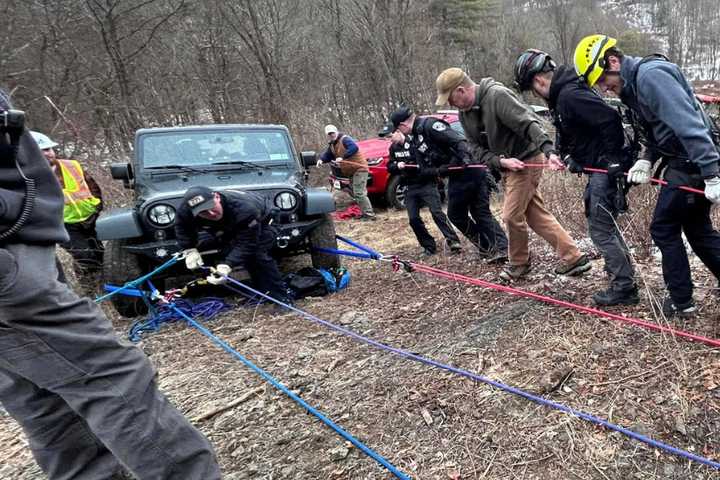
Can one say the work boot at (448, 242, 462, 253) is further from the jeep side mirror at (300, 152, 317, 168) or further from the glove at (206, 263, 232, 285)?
the glove at (206, 263, 232, 285)

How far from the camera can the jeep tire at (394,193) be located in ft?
26.9

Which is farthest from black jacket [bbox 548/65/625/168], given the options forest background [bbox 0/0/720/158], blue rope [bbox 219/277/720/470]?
forest background [bbox 0/0/720/158]

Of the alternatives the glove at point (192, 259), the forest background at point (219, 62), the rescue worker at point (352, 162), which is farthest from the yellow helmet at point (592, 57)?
the forest background at point (219, 62)

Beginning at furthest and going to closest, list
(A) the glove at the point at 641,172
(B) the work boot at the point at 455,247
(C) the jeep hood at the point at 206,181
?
(B) the work boot at the point at 455,247
(C) the jeep hood at the point at 206,181
(A) the glove at the point at 641,172

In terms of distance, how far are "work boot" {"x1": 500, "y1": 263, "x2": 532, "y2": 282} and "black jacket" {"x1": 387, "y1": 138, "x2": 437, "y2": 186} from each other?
1344 mm

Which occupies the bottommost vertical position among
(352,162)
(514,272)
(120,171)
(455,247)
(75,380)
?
(455,247)

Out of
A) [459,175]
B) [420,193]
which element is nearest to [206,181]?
[420,193]

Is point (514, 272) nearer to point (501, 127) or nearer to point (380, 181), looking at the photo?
point (501, 127)

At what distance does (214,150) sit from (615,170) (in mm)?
3848

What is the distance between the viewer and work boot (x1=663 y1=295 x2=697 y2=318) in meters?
2.63

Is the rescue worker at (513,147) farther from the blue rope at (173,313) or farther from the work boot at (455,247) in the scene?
the blue rope at (173,313)

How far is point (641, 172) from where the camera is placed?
2.60 metres

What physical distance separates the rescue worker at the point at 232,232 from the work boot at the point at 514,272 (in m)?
1.88

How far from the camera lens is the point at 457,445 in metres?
2.04
